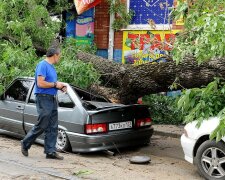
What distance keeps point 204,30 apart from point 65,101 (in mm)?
3798

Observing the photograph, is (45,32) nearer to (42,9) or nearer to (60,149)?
(42,9)

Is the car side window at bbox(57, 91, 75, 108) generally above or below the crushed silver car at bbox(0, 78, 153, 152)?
above

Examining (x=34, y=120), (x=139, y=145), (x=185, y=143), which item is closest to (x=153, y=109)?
(x=139, y=145)

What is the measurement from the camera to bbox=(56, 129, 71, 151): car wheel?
27.3 feet

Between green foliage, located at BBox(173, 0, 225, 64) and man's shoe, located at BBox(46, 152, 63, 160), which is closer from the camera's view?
green foliage, located at BBox(173, 0, 225, 64)

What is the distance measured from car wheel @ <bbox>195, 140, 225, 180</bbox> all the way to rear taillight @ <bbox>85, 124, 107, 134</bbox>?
194 cm

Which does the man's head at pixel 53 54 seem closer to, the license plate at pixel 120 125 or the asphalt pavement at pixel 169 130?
the license plate at pixel 120 125

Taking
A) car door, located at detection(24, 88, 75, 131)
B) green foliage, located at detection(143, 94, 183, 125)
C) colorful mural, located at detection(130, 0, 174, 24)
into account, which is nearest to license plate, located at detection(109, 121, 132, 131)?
car door, located at detection(24, 88, 75, 131)

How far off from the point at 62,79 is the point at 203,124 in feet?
13.1

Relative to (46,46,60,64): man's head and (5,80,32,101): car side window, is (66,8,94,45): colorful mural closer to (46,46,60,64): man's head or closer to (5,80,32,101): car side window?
(5,80,32,101): car side window

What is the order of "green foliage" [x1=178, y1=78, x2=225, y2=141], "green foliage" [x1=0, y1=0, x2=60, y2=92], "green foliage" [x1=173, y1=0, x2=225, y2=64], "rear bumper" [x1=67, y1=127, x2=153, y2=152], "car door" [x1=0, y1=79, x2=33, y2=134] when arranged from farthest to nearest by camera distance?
"green foliage" [x1=0, y1=0, x2=60, y2=92] → "car door" [x1=0, y1=79, x2=33, y2=134] → "rear bumper" [x1=67, y1=127, x2=153, y2=152] → "green foliage" [x1=178, y1=78, x2=225, y2=141] → "green foliage" [x1=173, y1=0, x2=225, y2=64]

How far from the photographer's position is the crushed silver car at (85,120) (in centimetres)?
802

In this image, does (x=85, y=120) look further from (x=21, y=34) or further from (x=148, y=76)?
(x=21, y=34)

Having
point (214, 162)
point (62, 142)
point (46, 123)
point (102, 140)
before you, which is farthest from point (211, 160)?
point (62, 142)
